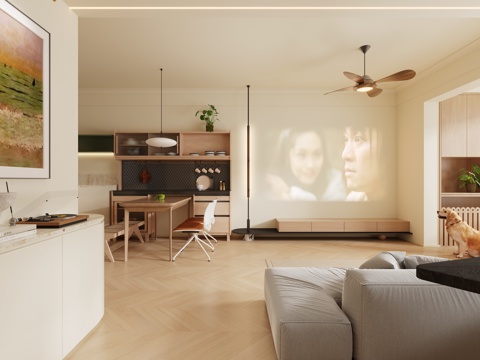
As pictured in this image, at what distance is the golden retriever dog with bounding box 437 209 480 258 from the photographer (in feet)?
14.5

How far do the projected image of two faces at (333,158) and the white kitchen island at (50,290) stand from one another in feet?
14.6

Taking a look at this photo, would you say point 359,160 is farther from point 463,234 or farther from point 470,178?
point 463,234

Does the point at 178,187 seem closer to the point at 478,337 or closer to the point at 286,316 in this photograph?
the point at 286,316

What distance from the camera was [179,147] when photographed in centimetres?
607

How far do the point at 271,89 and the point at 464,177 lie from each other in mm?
3906

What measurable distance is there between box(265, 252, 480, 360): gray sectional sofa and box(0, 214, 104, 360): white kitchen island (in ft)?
4.46

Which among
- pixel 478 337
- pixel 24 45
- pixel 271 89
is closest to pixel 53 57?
pixel 24 45

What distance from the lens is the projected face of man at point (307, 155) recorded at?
6336mm

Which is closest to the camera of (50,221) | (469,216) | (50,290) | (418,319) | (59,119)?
(418,319)

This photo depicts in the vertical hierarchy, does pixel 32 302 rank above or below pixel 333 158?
below

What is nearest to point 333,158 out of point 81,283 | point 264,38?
point 264,38

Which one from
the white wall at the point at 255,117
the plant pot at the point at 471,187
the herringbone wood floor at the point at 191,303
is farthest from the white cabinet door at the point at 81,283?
the plant pot at the point at 471,187

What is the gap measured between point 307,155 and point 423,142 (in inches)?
81.6

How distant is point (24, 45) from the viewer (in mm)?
2107
